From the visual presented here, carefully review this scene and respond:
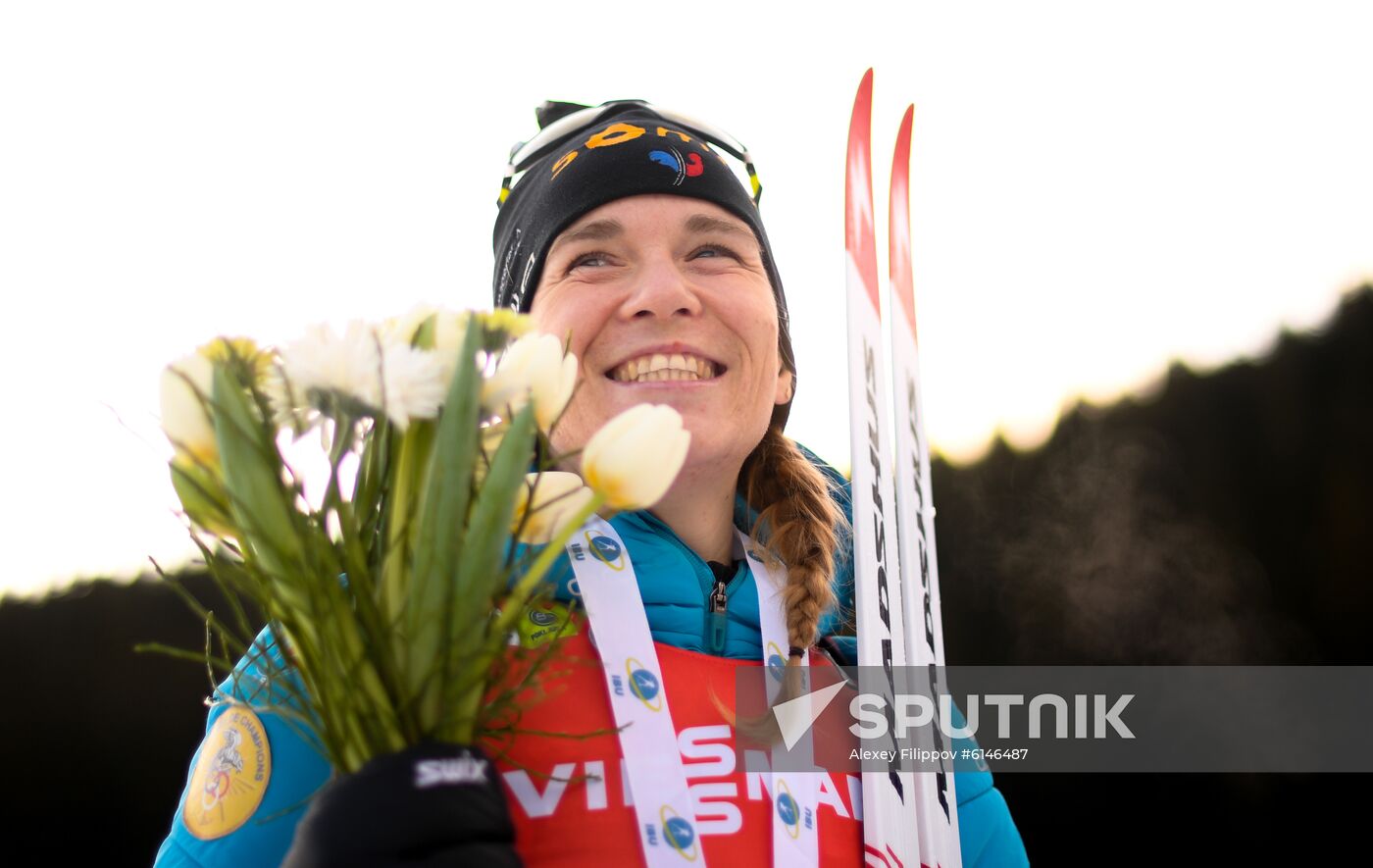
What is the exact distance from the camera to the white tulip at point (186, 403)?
36.5 inches

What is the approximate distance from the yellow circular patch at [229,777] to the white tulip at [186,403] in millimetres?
343

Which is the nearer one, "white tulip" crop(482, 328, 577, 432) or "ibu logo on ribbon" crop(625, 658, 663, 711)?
"white tulip" crop(482, 328, 577, 432)

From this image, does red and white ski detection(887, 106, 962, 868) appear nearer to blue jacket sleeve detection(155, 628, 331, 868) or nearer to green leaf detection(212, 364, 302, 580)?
blue jacket sleeve detection(155, 628, 331, 868)

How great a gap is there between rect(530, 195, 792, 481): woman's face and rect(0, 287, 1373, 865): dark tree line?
4.13 meters

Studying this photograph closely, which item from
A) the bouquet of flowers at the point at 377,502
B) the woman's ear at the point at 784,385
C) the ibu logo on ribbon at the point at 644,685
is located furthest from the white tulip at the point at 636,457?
the woman's ear at the point at 784,385

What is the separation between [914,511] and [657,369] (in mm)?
691

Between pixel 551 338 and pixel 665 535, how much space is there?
0.61 m

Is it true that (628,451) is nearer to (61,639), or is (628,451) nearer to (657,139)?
(657,139)

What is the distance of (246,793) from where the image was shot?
3.70 feet

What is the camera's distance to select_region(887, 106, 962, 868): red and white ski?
4.92ft

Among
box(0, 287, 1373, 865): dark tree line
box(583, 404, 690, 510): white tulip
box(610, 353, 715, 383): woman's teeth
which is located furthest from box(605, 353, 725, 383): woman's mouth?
box(0, 287, 1373, 865): dark tree line

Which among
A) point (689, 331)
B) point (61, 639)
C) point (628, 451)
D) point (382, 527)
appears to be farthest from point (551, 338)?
point (61, 639)

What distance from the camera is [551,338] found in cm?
103

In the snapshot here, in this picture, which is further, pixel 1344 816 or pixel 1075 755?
pixel 1075 755
